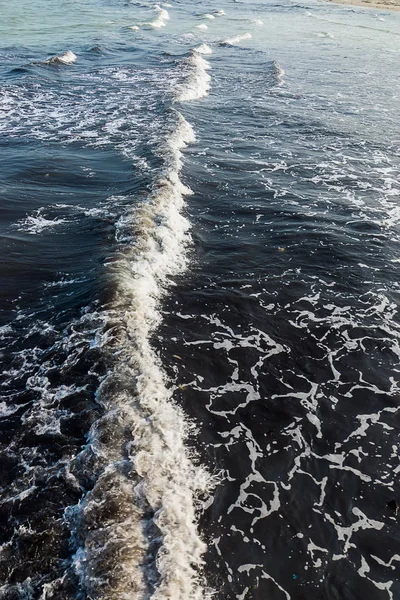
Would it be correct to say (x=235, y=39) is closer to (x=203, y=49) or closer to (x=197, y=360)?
(x=203, y=49)

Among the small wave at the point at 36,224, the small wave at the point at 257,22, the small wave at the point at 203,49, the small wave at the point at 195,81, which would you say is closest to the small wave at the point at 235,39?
the small wave at the point at 203,49

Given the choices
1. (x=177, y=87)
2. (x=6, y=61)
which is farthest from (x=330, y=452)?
(x=6, y=61)

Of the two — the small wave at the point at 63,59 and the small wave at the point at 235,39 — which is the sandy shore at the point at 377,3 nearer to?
the small wave at the point at 235,39

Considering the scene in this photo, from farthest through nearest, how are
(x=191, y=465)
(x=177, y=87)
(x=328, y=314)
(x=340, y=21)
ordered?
(x=340, y=21) → (x=177, y=87) → (x=328, y=314) → (x=191, y=465)

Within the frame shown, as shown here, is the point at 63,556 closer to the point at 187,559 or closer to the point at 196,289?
the point at 187,559

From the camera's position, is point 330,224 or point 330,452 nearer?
point 330,452

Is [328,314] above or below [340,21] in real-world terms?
below
